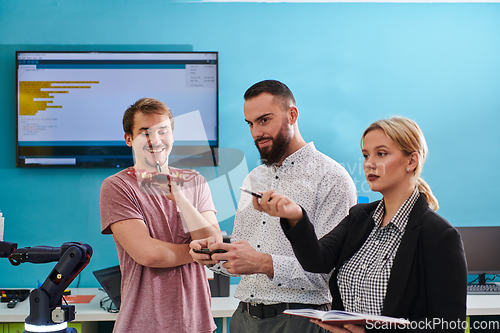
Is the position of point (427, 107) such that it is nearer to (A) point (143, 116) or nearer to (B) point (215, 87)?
(B) point (215, 87)

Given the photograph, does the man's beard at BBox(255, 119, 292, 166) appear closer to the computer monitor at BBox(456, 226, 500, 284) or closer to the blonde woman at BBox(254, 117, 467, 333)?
the blonde woman at BBox(254, 117, 467, 333)

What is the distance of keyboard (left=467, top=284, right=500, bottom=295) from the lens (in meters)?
2.37

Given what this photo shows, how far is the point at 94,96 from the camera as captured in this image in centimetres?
247

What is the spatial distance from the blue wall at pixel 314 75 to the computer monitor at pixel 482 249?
0.39 ft

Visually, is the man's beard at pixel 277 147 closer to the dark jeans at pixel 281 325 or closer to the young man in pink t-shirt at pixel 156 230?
the young man in pink t-shirt at pixel 156 230

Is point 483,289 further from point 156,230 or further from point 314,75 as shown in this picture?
point 156,230

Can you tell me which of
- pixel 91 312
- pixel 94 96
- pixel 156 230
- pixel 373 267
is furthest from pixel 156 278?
pixel 94 96

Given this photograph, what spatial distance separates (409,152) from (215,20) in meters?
1.84

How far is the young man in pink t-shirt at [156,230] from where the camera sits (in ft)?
3.90

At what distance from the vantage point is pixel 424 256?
105 cm

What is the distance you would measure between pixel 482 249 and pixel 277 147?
202cm

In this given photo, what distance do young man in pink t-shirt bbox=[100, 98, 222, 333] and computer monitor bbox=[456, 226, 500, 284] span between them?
2020 millimetres

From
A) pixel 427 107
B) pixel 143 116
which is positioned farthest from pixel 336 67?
pixel 143 116

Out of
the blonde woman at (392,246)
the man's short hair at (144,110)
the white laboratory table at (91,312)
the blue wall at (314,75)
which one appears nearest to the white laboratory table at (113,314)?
the white laboratory table at (91,312)
